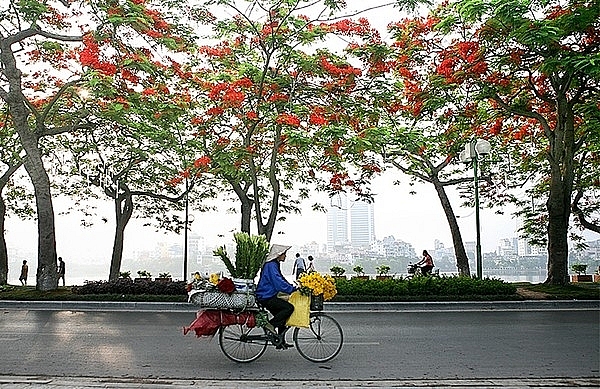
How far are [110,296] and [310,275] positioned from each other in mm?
11405

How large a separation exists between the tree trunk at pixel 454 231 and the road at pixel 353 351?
35.3ft

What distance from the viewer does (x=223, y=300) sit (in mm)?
9133

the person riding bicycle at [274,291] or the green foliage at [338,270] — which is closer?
the person riding bicycle at [274,291]

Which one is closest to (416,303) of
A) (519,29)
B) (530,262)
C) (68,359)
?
(519,29)

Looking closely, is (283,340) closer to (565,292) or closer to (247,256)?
(247,256)

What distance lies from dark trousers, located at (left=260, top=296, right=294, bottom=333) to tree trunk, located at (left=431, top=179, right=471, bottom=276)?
58.9 feet

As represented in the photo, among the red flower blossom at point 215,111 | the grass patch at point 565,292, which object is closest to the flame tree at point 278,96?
the red flower blossom at point 215,111

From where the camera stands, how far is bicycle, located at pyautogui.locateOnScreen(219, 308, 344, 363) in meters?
9.31

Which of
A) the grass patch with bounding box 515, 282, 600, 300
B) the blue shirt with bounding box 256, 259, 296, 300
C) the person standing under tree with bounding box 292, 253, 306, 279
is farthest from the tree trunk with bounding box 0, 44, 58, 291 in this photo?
the grass patch with bounding box 515, 282, 600, 300

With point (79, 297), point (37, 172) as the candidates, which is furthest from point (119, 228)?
point (79, 297)

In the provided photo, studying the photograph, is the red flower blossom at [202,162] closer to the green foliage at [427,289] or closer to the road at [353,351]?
the green foliage at [427,289]

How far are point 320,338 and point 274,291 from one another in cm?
107

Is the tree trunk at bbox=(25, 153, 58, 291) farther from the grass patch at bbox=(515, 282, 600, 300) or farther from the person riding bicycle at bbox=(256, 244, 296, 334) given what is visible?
the grass patch at bbox=(515, 282, 600, 300)

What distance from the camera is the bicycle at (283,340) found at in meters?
9.31
